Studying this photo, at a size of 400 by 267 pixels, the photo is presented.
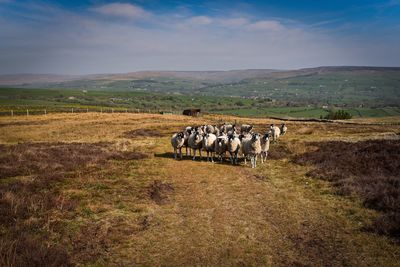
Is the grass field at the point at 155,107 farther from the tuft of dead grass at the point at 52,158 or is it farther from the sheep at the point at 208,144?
the sheep at the point at 208,144

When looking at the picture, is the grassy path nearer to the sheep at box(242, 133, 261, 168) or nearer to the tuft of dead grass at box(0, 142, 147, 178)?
the sheep at box(242, 133, 261, 168)

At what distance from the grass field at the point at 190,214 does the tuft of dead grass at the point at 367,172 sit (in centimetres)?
11

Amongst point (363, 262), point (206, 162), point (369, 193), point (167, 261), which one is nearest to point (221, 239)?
point (167, 261)

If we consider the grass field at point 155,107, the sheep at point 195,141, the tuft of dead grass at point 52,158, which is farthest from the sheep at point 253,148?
the grass field at point 155,107

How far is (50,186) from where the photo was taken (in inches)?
610

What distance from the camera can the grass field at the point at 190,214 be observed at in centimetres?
925

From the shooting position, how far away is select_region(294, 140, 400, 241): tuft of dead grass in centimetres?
1220

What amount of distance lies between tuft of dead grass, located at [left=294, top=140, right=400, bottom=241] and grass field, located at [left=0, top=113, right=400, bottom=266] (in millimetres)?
112

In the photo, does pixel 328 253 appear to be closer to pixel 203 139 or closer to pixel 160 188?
pixel 160 188

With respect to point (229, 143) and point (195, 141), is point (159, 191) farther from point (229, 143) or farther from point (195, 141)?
point (195, 141)


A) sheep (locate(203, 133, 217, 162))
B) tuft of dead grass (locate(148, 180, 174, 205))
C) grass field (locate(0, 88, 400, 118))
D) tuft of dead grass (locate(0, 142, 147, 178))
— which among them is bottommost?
grass field (locate(0, 88, 400, 118))

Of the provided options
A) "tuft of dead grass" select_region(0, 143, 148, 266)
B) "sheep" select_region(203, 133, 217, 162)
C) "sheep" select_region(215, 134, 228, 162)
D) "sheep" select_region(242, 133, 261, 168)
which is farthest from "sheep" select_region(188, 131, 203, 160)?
"tuft of dead grass" select_region(0, 143, 148, 266)

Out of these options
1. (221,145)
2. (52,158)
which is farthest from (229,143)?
(52,158)

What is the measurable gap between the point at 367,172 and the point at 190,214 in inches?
440
